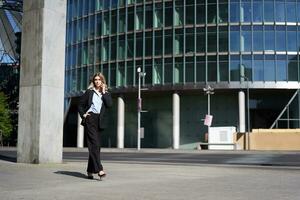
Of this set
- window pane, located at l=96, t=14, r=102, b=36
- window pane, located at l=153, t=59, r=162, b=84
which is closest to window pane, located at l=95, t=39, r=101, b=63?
window pane, located at l=96, t=14, r=102, b=36

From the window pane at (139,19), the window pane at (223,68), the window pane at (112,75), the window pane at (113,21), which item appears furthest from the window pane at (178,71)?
the window pane at (113,21)

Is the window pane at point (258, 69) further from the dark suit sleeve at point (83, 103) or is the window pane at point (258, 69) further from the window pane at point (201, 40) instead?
the dark suit sleeve at point (83, 103)

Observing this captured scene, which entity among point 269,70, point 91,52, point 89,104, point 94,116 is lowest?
point 94,116

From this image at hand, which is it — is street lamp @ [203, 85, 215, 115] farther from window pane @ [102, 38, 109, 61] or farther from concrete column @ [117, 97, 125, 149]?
window pane @ [102, 38, 109, 61]

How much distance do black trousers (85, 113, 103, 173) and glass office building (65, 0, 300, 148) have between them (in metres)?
42.8

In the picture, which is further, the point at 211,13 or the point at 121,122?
the point at 121,122

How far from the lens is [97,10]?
59312mm

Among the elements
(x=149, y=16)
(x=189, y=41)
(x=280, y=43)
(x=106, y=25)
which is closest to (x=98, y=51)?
(x=106, y=25)

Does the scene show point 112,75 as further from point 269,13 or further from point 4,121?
point 4,121

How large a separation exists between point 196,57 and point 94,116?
4417 cm

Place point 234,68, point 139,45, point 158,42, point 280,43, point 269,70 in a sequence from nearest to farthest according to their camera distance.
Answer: point 269,70 → point 234,68 → point 280,43 → point 158,42 → point 139,45

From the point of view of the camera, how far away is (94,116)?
909cm

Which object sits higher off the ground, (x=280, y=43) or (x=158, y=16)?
(x=158, y=16)

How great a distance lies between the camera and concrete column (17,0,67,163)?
13.0 m
